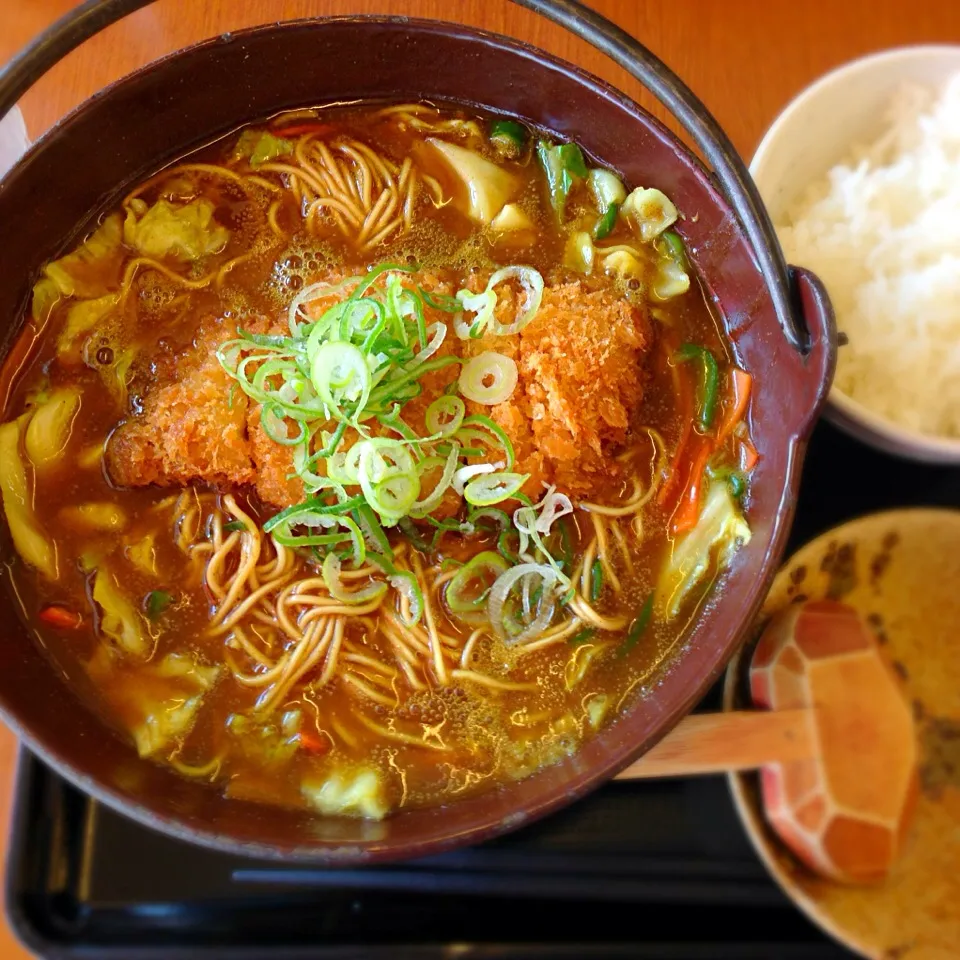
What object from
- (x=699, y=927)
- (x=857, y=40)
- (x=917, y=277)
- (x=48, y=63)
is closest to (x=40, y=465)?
(x=48, y=63)

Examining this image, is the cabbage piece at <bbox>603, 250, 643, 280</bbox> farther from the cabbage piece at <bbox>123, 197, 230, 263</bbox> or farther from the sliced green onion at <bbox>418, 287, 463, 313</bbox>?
the cabbage piece at <bbox>123, 197, 230, 263</bbox>

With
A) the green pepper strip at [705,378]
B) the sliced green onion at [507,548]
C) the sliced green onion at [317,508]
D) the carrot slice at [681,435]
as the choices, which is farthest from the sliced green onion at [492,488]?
the green pepper strip at [705,378]

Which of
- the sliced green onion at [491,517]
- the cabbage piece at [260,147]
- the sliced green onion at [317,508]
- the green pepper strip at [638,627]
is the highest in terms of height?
the cabbage piece at [260,147]


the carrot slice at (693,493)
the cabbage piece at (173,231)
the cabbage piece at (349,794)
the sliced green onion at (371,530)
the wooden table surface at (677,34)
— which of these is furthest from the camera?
the wooden table surface at (677,34)

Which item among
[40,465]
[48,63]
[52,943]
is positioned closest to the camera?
[48,63]

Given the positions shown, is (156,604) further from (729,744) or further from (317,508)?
(729,744)

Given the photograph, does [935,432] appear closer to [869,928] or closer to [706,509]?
[706,509]

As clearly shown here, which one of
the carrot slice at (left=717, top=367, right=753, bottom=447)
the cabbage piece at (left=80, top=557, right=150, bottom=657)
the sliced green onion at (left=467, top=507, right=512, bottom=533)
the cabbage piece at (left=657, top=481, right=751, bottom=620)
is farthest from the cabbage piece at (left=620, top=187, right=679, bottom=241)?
the cabbage piece at (left=80, top=557, right=150, bottom=657)

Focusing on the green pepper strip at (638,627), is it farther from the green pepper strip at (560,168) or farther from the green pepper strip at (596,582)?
the green pepper strip at (560,168)
